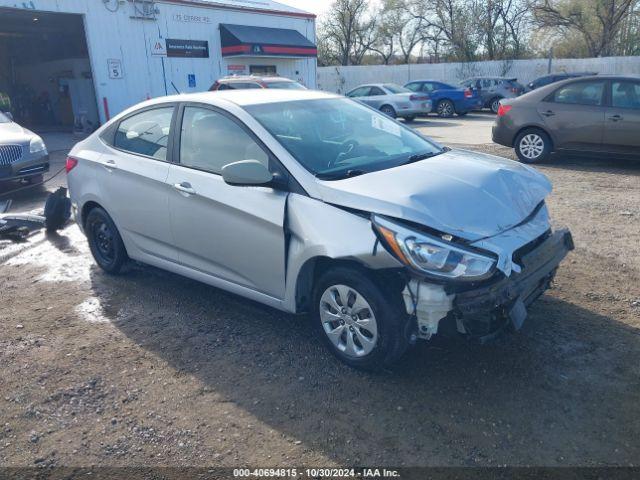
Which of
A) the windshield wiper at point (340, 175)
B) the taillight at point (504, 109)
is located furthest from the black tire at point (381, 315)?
the taillight at point (504, 109)

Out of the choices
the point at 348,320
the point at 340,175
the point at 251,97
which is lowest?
the point at 348,320

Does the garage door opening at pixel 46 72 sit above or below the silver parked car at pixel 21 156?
above

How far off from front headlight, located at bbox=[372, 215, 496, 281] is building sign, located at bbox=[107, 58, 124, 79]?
18.8 meters

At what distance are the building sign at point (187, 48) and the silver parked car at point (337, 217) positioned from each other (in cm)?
1773

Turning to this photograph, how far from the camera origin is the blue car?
2238cm

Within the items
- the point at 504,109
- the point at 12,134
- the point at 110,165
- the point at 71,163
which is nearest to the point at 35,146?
the point at 12,134

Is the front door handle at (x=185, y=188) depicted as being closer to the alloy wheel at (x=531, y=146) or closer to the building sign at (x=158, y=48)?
the alloy wheel at (x=531, y=146)

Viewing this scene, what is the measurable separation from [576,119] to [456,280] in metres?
7.59

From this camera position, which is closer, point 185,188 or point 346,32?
point 185,188

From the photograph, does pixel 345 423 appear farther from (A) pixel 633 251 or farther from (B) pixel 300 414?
(A) pixel 633 251

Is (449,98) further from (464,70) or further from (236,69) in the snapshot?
(464,70)

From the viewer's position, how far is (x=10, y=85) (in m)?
28.2

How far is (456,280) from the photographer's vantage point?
3.02 metres

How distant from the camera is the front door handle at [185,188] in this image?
4.12 metres
